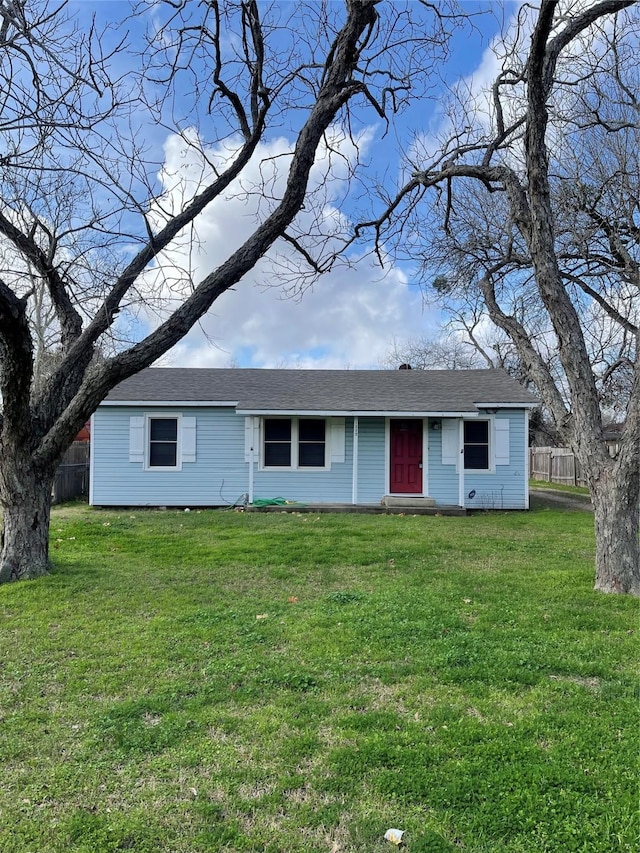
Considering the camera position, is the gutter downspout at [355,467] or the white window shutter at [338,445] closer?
the gutter downspout at [355,467]

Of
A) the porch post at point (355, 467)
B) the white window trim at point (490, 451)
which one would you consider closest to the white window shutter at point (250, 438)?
the porch post at point (355, 467)

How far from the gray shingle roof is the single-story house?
0.08m

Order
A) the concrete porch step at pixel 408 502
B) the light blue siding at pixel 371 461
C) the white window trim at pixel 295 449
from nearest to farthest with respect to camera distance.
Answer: the concrete porch step at pixel 408 502 → the light blue siding at pixel 371 461 → the white window trim at pixel 295 449

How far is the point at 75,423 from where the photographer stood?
19.8 feet

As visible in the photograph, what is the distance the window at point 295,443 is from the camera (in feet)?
43.8

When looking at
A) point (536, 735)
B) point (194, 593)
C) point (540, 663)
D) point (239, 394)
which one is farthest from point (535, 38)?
point (239, 394)

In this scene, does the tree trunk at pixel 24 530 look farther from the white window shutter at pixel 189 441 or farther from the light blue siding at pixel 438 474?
the light blue siding at pixel 438 474

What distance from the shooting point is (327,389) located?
14.2m

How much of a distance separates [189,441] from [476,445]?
23.4 feet

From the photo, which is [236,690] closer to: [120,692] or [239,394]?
[120,692]

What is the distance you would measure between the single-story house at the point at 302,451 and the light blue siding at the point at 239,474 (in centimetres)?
2

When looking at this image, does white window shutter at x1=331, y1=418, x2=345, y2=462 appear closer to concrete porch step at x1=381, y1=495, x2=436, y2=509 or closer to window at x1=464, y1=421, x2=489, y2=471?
concrete porch step at x1=381, y1=495, x2=436, y2=509

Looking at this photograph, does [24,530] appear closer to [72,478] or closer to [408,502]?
[408,502]

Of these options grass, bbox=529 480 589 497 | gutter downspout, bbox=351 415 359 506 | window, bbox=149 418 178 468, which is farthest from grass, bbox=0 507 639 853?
grass, bbox=529 480 589 497
